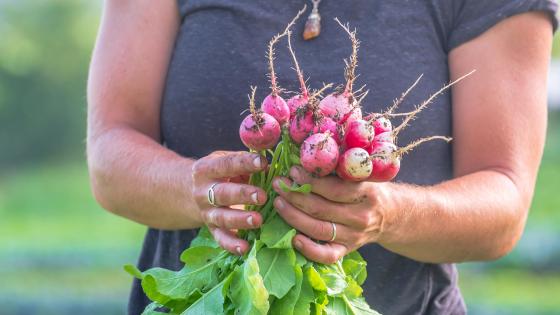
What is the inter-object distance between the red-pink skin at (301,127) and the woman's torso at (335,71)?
1.23 ft

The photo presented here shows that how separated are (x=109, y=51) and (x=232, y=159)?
704mm

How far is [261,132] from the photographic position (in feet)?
6.29

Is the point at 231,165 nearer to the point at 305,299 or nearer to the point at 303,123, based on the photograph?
the point at 303,123

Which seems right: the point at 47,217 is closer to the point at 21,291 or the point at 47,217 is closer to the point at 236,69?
the point at 21,291

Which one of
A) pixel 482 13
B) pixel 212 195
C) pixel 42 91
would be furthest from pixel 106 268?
pixel 42 91

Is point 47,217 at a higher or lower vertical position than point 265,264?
lower

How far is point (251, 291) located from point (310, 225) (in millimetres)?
191

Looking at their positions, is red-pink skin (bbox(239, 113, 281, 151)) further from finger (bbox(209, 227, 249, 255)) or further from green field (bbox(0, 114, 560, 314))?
green field (bbox(0, 114, 560, 314))

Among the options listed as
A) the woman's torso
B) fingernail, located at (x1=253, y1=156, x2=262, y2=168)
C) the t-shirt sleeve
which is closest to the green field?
the woman's torso

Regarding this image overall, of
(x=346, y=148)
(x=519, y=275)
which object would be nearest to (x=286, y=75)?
(x=346, y=148)

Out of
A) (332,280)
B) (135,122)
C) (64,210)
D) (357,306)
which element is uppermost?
(135,122)

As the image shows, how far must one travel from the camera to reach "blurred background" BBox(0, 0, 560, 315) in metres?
9.12

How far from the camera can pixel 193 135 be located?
2.38m

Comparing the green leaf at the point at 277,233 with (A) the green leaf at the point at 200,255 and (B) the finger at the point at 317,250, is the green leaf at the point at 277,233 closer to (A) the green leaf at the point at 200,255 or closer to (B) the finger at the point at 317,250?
(B) the finger at the point at 317,250
